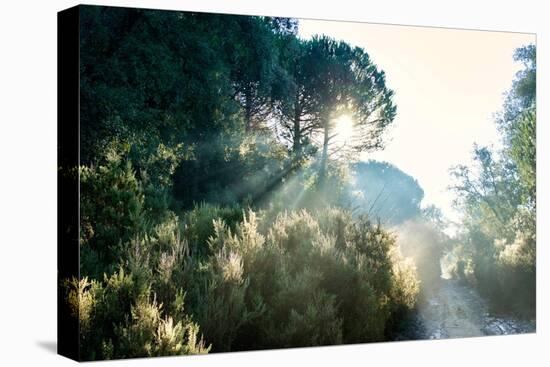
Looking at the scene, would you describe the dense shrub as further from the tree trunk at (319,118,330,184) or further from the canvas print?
the tree trunk at (319,118,330,184)

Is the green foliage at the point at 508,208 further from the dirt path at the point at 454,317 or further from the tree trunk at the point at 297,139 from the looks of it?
the tree trunk at the point at 297,139

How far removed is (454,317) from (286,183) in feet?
9.23

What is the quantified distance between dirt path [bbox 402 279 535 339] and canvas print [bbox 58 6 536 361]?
0.08ft

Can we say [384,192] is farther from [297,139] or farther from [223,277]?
[223,277]

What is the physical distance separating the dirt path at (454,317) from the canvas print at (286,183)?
0.02m

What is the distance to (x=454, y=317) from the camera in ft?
33.6

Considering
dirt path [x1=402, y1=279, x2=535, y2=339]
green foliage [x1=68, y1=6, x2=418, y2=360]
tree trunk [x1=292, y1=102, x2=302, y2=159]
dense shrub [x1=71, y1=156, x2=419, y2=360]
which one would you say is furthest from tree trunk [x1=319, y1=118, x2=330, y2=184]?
dirt path [x1=402, y1=279, x2=535, y2=339]

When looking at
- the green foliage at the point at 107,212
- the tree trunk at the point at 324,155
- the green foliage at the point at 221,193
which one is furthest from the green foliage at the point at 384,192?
the green foliage at the point at 107,212

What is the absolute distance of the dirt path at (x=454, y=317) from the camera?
10.1 meters

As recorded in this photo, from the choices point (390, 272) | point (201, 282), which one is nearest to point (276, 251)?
point (201, 282)

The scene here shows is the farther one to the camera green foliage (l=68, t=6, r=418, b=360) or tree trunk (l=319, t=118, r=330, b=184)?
tree trunk (l=319, t=118, r=330, b=184)

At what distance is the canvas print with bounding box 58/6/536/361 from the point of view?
816cm

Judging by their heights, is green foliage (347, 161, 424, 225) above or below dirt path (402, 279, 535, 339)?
above

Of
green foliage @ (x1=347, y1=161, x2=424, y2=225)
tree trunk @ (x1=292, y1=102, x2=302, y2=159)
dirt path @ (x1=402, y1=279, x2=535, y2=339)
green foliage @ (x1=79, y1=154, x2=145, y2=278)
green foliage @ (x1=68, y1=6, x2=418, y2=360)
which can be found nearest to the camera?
green foliage @ (x1=79, y1=154, x2=145, y2=278)
